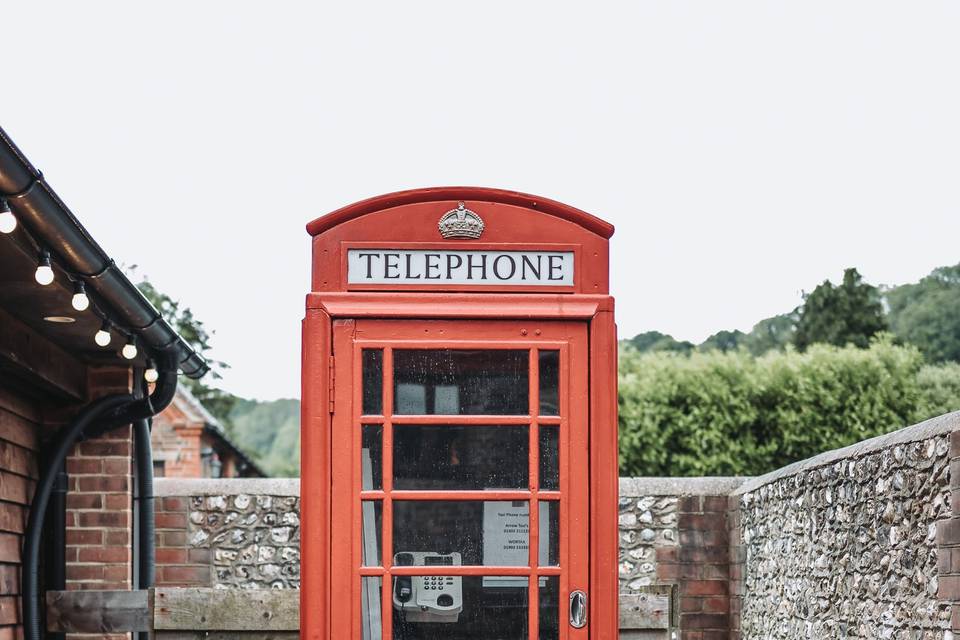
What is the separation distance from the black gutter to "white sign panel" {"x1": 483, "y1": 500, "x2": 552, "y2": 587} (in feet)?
6.50

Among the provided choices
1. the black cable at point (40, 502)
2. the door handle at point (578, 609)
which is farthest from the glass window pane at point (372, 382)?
the black cable at point (40, 502)

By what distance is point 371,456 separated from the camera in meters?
4.93

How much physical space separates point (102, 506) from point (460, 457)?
4054mm

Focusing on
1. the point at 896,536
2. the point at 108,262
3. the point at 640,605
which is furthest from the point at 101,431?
the point at 896,536

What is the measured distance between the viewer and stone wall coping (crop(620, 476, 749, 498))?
9781 millimetres

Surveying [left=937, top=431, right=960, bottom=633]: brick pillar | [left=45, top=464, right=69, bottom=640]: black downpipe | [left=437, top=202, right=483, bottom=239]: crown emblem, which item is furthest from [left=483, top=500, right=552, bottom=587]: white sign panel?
[left=45, top=464, right=69, bottom=640]: black downpipe

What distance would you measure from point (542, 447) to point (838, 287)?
36.5m

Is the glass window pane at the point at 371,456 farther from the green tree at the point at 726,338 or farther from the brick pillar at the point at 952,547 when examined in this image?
the green tree at the point at 726,338

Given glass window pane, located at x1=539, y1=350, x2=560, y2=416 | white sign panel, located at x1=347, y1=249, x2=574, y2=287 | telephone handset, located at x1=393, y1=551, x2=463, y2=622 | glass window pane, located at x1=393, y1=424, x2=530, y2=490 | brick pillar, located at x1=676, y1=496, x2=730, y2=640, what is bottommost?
brick pillar, located at x1=676, y1=496, x2=730, y2=640

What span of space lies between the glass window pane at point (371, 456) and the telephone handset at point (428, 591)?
0.27m

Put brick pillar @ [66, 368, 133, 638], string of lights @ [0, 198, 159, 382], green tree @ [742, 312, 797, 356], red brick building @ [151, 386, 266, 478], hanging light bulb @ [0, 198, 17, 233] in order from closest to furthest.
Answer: hanging light bulb @ [0, 198, 17, 233] → string of lights @ [0, 198, 159, 382] → brick pillar @ [66, 368, 133, 638] → red brick building @ [151, 386, 266, 478] → green tree @ [742, 312, 797, 356]

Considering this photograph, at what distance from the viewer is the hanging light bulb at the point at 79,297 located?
5.97 m

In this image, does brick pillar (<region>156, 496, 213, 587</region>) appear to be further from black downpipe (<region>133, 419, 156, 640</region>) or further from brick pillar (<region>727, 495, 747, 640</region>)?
brick pillar (<region>727, 495, 747, 640</region>)

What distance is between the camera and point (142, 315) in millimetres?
6922
